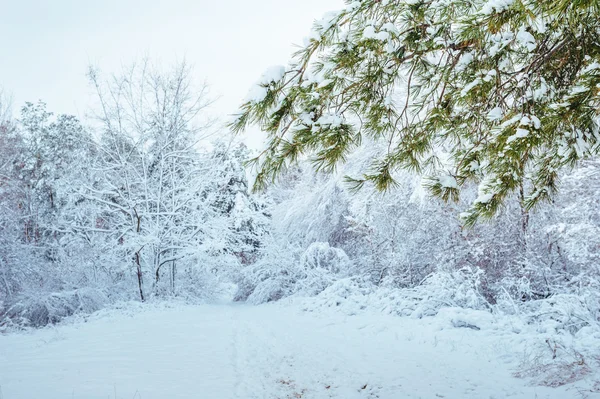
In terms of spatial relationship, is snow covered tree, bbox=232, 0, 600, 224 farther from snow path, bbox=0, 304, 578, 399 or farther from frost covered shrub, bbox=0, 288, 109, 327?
frost covered shrub, bbox=0, 288, 109, 327

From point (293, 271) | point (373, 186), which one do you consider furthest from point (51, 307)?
point (373, 186)

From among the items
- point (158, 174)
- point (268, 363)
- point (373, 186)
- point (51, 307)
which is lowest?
point (268, 363)

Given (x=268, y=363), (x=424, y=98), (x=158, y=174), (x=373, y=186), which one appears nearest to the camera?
(x=424, y=98)

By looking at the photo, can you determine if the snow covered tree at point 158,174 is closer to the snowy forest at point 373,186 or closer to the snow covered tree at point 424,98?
the snowy forest at point 373,186

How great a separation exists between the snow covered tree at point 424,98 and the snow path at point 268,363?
2.60 meters

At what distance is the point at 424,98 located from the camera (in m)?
2.47

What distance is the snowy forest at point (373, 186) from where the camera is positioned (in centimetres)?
196

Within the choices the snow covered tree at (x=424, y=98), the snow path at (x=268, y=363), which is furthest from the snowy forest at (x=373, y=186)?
the snow path at (x=268, y=363)

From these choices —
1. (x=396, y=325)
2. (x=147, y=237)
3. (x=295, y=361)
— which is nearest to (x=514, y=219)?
(x=396, y=325)

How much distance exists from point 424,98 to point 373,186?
24.0 ft

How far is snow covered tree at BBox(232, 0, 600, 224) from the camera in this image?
1.80m

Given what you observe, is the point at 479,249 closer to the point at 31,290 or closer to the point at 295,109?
the point at 295,109

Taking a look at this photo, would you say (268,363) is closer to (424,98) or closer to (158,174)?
(424,98)

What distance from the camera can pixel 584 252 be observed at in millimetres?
5855
